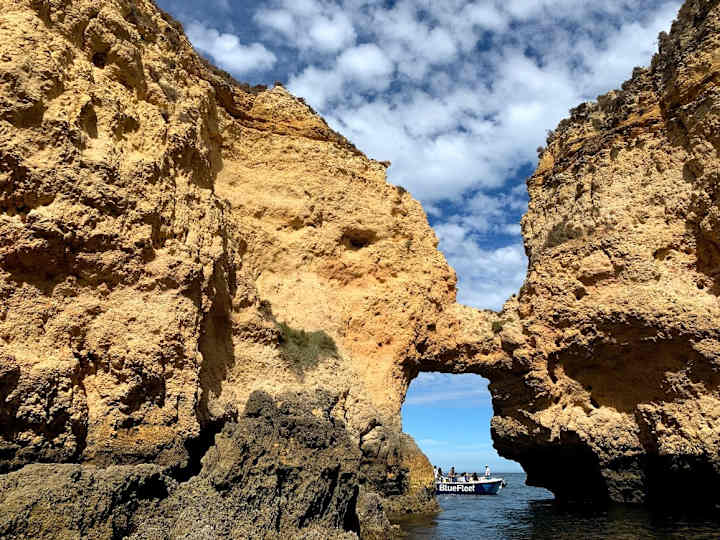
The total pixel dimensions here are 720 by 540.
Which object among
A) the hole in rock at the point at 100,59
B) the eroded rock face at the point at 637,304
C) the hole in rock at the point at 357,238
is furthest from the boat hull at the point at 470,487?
the hole in rock at the point at 100,59

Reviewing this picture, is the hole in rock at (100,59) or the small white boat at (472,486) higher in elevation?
the hole in rock at (100,59)

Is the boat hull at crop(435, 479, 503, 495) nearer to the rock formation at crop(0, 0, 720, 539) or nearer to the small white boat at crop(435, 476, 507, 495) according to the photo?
the small white boat at crop(435, 476, 507, 495)

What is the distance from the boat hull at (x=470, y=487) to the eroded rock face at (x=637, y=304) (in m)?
13.6

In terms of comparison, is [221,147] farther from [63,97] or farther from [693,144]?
[693,144]

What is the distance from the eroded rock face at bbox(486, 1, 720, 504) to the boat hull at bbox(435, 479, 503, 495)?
13550 mm

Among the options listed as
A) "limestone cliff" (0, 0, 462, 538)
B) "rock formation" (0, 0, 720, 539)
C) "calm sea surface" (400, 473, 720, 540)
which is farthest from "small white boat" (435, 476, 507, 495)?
"limestone cliff" (0, 0, 462, 538)

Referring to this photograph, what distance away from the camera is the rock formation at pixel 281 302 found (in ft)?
23.7

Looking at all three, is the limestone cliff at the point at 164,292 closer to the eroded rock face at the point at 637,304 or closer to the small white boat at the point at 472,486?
the eroded rock face at the point at 637,304

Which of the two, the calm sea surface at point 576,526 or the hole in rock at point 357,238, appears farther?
the hole in rock at point 357,238

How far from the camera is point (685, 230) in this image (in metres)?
14.2

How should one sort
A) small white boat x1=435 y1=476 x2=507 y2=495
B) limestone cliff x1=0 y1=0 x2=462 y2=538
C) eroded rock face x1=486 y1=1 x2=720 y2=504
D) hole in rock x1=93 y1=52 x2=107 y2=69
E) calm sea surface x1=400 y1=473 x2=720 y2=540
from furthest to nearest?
small white boat x1=435 y1=476 x2=507 y2=495
eroded rock face x1=486 y1=1 x2=720 y2=504
calm sea surface x1=400 y1=473 x2=720 y2=540
hole in rock x1=93 y1=52 x2=107 y2=69
limestone cliff x1=0 y1=0 x2=462 y2=538

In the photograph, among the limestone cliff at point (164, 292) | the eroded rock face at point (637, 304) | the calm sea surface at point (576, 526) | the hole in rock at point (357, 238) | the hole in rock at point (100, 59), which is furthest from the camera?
the hole in rock at point (357, 238)

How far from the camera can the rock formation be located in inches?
285

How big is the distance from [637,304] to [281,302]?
9.76 m
